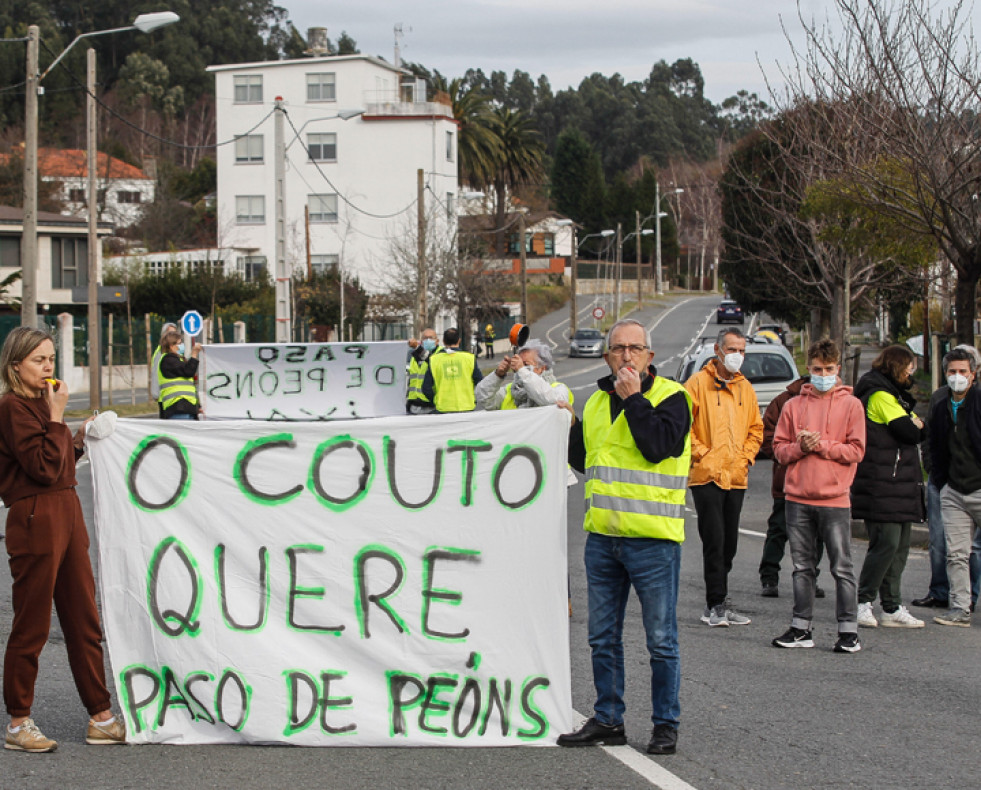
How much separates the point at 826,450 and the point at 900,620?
1.51m

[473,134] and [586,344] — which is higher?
[473,134]

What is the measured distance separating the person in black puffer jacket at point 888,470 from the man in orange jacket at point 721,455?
741mm

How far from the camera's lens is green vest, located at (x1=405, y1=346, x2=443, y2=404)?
599 inches

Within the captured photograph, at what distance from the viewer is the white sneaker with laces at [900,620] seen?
806 cm

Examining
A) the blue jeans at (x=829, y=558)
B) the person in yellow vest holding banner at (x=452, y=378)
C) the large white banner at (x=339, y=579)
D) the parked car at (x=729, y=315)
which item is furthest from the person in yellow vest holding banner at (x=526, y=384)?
the parked car at (x=729, y=315)

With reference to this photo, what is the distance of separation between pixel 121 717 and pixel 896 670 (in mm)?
4189

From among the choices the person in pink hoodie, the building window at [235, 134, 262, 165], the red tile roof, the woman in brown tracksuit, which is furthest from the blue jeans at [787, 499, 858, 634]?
the red tile roof

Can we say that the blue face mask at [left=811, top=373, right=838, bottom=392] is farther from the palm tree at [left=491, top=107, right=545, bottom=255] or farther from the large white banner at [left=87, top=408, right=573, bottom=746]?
the palm tree at [left=491, top=107, right=545, bottom=255]

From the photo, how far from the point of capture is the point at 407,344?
19.5m

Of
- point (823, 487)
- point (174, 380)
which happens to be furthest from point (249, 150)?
point (823, 487)

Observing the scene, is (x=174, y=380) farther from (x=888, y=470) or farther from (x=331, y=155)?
(x=331, y=155)

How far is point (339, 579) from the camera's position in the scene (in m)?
5.44

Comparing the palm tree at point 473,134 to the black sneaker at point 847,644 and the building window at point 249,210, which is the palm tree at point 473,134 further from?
the black sneaker at point 847,644

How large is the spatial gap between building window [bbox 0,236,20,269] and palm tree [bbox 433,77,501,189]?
37.3 m
